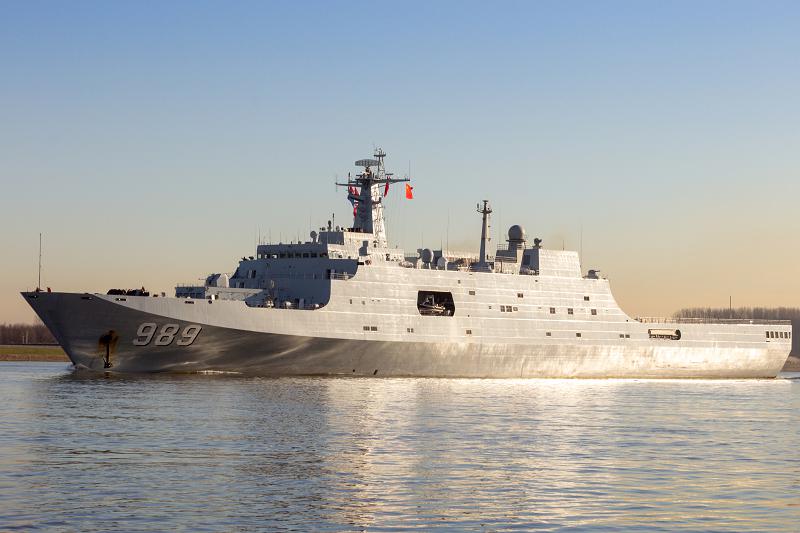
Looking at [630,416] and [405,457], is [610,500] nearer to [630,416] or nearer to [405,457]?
[405,457]

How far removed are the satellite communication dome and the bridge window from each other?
315 inches

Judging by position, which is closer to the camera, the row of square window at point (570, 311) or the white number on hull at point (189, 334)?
the white number on hull at point (189, 334)

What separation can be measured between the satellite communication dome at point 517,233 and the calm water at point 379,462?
20.5 m

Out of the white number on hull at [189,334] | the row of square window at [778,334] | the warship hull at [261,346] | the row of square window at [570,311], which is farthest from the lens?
the row of square window at [778,334]

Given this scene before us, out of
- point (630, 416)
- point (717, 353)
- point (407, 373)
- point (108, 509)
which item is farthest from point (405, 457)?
point (717, 353)

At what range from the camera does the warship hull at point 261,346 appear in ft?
147

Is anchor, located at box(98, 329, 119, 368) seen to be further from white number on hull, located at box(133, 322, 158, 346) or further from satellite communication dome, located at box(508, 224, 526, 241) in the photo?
satellite communication dome, located at box(508, 224, 526, 241)

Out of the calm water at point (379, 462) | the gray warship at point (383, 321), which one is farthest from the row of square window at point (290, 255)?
the calm water at point (379, 462)

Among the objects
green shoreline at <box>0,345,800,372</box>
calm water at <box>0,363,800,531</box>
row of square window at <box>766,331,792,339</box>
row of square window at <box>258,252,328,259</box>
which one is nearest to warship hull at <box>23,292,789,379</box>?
row of square window at <box>258,252,328,259</box>

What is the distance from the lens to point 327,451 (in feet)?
79.7

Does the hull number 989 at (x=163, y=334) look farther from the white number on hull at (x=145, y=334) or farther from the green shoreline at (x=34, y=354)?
the green shoreline at (x=34, y=354)

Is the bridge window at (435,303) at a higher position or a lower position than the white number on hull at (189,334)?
higher

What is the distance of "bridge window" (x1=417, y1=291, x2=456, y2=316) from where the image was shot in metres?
53.2

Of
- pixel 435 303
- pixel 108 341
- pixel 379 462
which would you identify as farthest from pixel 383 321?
pixel 379 462
